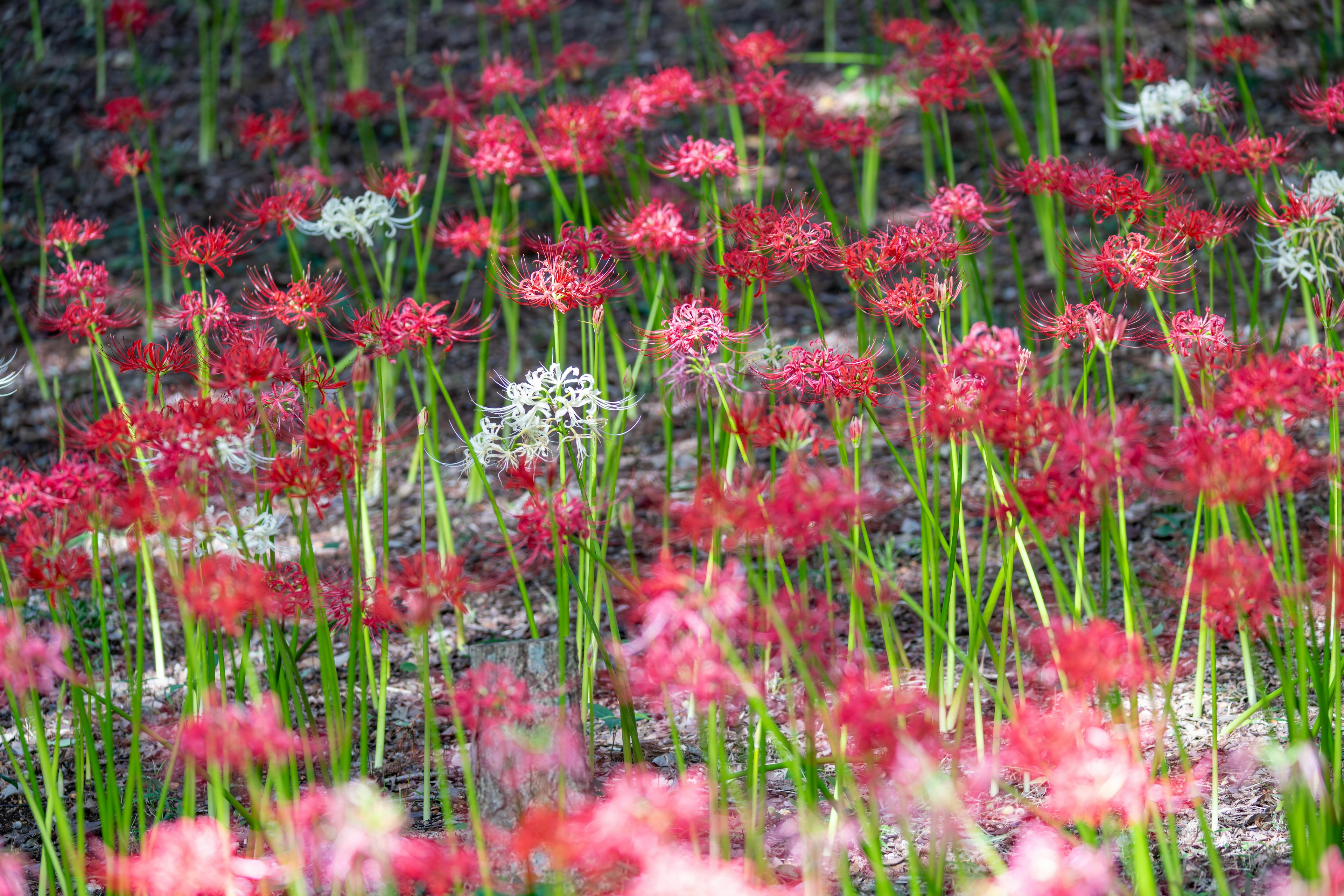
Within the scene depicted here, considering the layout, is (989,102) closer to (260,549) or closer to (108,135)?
(108,135)

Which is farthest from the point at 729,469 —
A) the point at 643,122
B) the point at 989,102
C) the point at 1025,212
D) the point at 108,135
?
the point at 108,135

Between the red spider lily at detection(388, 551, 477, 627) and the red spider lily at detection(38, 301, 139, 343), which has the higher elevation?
the red spider lily at detection(38, 301, 139, 343)

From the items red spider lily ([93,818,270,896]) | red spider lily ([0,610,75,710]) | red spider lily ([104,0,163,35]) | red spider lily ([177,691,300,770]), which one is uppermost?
red spider lily ([104,0,163,35])

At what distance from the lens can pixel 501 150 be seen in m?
2.97

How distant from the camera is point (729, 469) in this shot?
2936mm

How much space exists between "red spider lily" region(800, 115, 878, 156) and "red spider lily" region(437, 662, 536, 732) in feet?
6.66

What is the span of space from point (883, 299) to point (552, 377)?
629mm

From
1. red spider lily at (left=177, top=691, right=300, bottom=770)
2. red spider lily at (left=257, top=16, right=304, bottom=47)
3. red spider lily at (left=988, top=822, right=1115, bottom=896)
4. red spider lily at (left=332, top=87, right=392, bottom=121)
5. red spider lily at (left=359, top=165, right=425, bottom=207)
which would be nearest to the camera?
red spider lily at (left=988, top=822, right=1115, bottom=896)

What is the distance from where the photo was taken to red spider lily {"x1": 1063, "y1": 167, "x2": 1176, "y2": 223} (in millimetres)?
2389

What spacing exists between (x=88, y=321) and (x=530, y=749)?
1416 millimetres

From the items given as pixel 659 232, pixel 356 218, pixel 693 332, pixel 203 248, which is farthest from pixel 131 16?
pixel 693 332

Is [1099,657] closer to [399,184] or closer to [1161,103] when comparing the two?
[399,184]

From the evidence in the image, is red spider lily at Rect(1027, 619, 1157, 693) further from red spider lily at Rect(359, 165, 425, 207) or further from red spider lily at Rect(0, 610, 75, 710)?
red spider lily at Rect(359, 165, 425, 207)

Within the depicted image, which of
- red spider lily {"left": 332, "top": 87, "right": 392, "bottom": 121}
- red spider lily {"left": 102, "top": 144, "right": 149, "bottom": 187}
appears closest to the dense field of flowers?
red spider lily {"left": 102, "top": 144, "right": 149, "bottom": 187}
